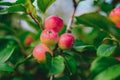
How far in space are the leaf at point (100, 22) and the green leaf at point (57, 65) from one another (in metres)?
0.14

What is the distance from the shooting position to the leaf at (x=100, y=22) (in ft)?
3.47

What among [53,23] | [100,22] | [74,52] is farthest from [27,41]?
[100,22]

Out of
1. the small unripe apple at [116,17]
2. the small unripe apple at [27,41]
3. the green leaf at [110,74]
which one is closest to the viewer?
the green leaf at [110,74]

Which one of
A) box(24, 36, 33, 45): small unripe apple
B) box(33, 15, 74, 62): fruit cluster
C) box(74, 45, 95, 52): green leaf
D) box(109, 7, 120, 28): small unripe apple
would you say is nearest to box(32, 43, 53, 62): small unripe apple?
box(33, 15, 74, 62): fruit cluster

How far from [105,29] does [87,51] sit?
24cm

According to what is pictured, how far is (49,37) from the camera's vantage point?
3.65 ft

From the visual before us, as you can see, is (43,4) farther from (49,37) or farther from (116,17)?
(116,17)

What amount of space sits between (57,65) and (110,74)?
170 millimetres

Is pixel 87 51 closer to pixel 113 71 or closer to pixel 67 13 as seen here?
pixel 113 71

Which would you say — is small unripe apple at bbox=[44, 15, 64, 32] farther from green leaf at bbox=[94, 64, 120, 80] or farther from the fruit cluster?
green leaf at bbox=[94, 64, 120, 80]

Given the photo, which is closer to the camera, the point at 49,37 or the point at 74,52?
the point at 49,37

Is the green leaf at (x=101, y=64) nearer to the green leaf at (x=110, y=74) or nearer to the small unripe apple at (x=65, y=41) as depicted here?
the green leaf at (x=110, y=74)

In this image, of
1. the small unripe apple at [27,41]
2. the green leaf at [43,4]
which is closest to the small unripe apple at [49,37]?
the green leaf at [43,4]

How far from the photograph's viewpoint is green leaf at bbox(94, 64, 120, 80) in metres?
1.03
